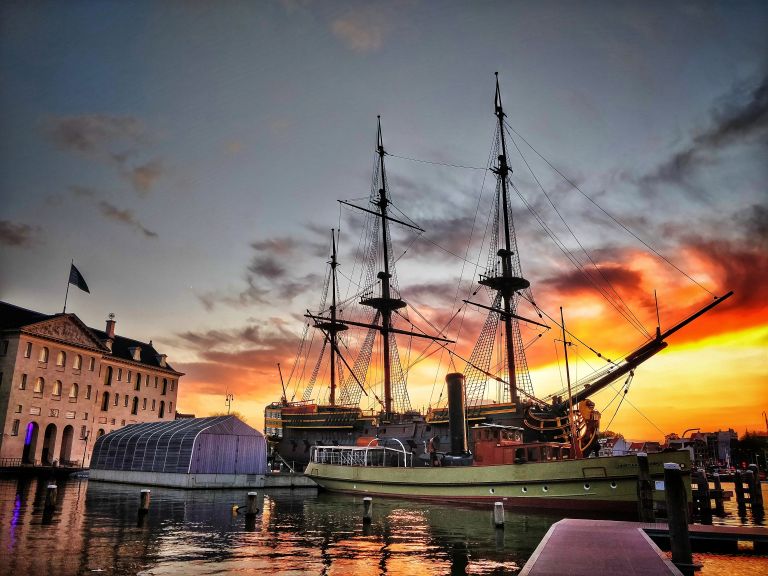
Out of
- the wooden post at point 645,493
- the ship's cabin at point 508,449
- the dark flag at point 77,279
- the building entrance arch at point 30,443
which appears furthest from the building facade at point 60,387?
the wooden post at point 645,493

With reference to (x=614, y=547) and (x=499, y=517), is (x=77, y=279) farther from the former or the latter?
(x=614, y=547)

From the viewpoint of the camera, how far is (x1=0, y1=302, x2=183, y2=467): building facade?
56969 mm

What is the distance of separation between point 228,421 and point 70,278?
25.8m

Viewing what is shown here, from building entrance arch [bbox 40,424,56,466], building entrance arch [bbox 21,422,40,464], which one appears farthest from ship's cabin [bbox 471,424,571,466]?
building entrance arch [bbox 40,424,56,466]

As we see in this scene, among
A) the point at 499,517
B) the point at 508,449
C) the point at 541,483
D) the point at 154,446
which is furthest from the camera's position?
the point at 154,446

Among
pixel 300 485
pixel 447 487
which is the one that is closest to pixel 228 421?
pixel 300 485

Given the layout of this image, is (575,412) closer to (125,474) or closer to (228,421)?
(228,421)

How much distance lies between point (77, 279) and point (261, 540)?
47.9 m

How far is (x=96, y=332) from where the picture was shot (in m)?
75.0

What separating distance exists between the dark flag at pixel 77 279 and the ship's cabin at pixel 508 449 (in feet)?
143

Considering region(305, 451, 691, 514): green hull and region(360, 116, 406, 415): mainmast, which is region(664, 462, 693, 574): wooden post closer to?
region(305, 451, 691, 514): green hull

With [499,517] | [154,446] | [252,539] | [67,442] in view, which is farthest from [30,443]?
[499,517]

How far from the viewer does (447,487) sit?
35.5m

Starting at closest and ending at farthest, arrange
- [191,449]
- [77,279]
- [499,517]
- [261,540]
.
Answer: [261,540] < [499,517] < [191,449] < [77,279]
